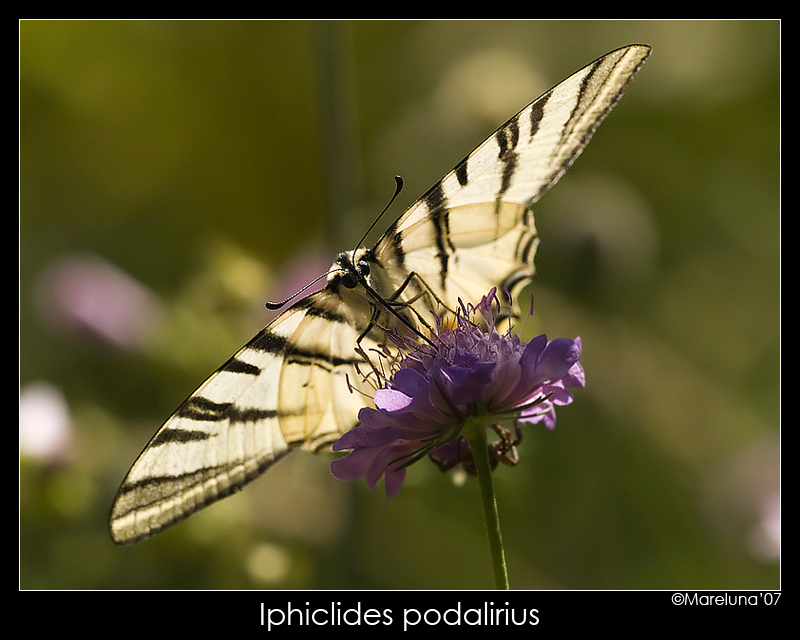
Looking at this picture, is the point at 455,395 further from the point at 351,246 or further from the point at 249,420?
the point at 351,246

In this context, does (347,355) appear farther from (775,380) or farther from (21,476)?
(775,380)

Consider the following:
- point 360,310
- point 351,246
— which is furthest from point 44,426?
point 360,310

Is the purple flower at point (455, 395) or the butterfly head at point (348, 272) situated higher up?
the butterfly head at point (348, 272)

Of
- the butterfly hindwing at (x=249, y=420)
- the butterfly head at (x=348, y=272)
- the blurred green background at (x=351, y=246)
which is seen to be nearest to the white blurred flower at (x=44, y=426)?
the blurred green background at (x=351, y=246)

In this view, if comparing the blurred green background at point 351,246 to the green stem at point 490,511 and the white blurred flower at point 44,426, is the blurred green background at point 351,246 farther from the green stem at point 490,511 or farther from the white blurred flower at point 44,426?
the green stem at point 490,511

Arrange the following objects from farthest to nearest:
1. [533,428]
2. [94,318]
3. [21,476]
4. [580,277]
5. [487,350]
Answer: [580,277], [94,318], [533,428], [21,476], [487,350]

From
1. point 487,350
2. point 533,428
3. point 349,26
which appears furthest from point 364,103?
point 487,350
